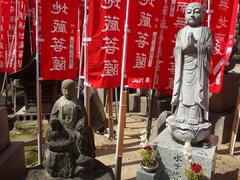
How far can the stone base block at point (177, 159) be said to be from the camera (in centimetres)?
579

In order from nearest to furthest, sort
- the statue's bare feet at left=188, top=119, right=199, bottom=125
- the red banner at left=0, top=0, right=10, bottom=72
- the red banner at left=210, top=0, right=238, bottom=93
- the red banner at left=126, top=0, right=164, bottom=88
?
the statue's bare feet at left=188, top=119, right=199, bottom=125 < the red banner at left=126, top=0, right=164, bottom=88 < the red banner at left=210, top=0, right=238, bottom=93 < the red banner at left=0, top=0, right=10, bottom=72

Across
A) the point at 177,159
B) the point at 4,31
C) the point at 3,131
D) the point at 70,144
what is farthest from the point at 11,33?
the point at 177,159

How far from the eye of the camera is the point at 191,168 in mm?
5469

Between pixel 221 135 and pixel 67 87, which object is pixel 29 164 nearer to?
pixel 67 87

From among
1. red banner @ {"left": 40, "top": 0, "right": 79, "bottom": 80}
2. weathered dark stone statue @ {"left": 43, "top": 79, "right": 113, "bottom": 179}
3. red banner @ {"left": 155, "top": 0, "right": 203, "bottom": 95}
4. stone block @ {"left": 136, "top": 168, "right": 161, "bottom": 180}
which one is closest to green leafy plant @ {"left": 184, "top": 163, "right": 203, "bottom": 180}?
stone block @ {"left": 136, "top": 168, "right": 161, "bottom": 180}

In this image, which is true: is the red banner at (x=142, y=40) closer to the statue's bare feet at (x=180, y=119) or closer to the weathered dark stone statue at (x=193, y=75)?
the weathered dark stone statue at (x=193, y=75)

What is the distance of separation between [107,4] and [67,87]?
7.35ft

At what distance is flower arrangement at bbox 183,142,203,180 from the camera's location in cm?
538

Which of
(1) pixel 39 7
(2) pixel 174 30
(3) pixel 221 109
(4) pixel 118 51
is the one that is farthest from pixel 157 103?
(1) pixel 39 7

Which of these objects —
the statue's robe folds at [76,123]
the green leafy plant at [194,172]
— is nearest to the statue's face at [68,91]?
the statue's robe folds at [76,123]

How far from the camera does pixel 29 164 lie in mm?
8133

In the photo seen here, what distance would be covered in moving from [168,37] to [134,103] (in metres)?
6.06

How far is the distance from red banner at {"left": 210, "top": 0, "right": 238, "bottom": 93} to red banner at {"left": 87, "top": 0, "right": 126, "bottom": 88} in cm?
280

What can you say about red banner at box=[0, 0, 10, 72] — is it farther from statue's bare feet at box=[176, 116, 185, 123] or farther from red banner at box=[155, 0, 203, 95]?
statue's bare feet at box=[176, 116, 185, 123]
